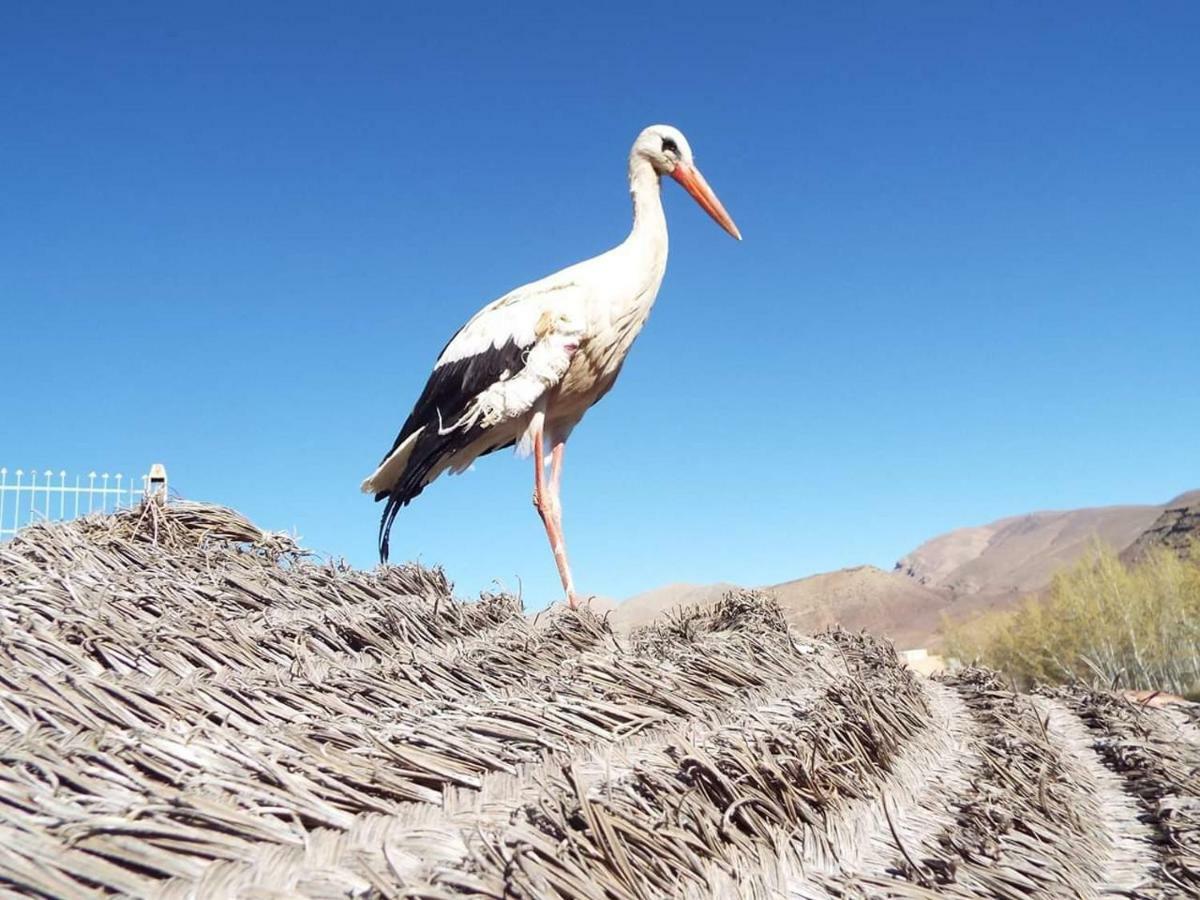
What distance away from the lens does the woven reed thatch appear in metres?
0.78

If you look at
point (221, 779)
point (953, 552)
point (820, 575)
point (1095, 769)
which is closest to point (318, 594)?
point (221, 779)

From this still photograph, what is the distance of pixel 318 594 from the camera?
1.84 meters

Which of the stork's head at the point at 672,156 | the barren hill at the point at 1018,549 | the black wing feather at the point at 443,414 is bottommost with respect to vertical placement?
the black wing feather at the point at 443,414

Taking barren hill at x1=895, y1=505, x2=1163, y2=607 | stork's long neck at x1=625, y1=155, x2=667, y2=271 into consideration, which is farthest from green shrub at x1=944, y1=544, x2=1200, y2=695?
barren hill at x1=895, y1=505, x2=1163, y2=607

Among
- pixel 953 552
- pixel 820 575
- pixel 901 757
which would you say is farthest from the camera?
pixel 953 552

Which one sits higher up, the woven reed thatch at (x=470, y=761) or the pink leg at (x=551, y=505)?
the pink leg at (x=551, y=505)

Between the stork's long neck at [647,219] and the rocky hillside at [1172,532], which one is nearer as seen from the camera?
the stork's long neck at [647,219]

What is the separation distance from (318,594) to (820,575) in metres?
73.6

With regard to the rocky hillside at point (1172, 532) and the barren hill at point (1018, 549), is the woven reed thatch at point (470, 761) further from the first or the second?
the barren hill at point (1018, 549)

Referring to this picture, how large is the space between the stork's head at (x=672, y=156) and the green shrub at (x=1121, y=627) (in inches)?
1061

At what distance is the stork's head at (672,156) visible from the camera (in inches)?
207

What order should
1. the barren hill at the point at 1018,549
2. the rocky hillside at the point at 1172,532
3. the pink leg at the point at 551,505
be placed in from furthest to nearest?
the barren hill at the point at 1018,549 < the rocky hillside at the point at 1172,532 < the pink leg at the point at 551,505

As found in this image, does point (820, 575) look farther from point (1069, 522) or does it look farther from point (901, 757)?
point (901, 757)

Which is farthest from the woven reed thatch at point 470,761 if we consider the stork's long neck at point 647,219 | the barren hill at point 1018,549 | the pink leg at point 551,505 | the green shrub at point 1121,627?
the barren hill at point 1018,549
